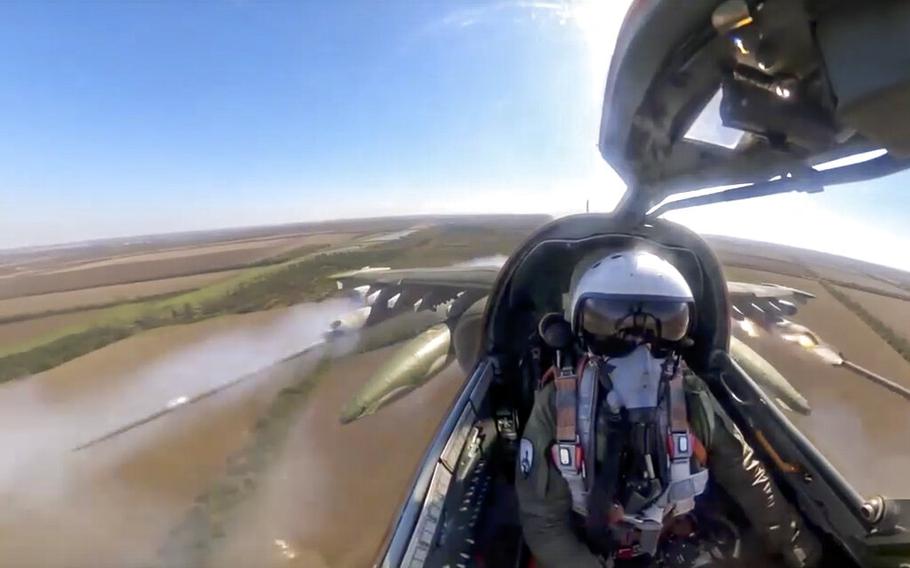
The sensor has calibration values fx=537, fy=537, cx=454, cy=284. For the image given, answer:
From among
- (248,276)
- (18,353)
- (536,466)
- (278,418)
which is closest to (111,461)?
(278,418)

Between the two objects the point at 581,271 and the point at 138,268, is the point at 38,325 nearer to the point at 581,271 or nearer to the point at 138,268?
the point at 138,268

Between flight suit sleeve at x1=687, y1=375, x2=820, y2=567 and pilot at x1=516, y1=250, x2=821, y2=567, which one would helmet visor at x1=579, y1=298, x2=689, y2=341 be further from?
flight suit sleeve at x1=687, y1=375, x2=820, y2=567

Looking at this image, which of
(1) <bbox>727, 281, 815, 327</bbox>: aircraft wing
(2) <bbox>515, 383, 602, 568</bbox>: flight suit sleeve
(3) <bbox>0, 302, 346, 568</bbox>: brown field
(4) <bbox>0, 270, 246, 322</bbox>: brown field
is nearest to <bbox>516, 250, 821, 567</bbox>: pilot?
(2) <bbox>515, 383, 602, 568</bbox>: flight suit sleeve

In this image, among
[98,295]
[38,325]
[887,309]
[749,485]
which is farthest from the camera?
[98,295]

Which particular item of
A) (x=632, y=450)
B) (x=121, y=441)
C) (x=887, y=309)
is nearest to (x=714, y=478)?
(x=632, y=450)

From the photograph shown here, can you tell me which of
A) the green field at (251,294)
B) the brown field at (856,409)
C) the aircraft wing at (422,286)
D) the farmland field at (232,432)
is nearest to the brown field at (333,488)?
the farmland field at (232,432)

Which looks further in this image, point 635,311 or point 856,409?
point 856,409

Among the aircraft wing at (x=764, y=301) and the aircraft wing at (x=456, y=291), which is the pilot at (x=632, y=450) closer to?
the aircraft wing at (x=456, y=291)
